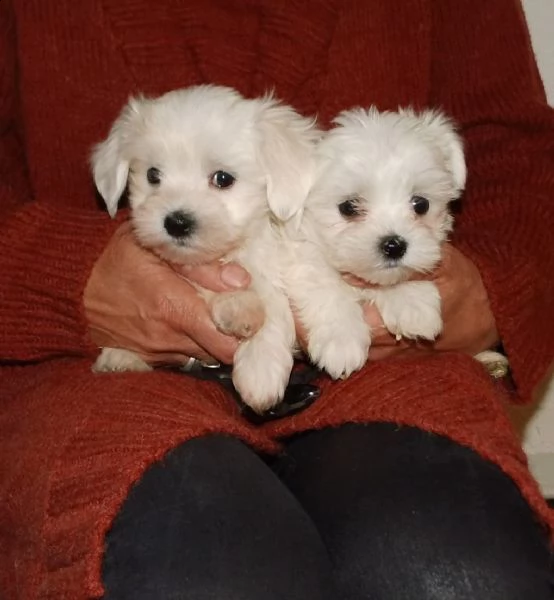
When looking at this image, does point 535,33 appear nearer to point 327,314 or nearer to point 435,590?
point 327,314

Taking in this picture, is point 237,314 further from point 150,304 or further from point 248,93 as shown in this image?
point 248,93

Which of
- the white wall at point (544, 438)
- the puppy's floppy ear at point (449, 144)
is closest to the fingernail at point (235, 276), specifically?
the puppy's floppy ear at point (449, 144)

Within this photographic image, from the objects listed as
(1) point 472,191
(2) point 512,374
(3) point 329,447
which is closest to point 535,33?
(1) point 472,191

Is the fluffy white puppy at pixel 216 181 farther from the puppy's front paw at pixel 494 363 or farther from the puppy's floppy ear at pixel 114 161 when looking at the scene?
the puppy's front paw at pixel 494 363

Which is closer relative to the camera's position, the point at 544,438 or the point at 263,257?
the point at 263,257

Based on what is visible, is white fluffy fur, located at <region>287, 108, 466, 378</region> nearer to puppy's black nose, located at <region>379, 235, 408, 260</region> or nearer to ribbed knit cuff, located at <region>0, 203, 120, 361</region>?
puppy's black nose, located at <region>379, 235, 408, 260</region>

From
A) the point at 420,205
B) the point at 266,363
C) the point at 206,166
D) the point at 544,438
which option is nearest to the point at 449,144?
the point at 420,205
